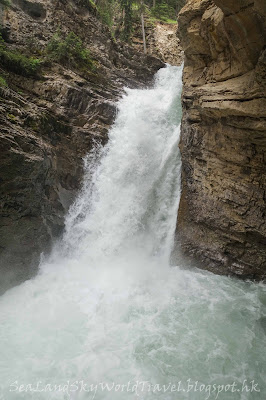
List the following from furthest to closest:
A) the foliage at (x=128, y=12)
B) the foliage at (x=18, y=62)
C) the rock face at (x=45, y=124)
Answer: the foliage at (x=128, y=12), the foliage at (x=18, y=62), the rock face at (x=45, y=124)

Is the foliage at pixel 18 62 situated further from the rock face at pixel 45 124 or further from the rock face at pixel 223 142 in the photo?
the rock face at pixel 223 142

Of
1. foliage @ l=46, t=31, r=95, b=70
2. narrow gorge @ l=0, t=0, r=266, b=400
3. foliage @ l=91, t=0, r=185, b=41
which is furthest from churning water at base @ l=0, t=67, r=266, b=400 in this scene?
foliage @ l=91, t=0, r=185, b=41

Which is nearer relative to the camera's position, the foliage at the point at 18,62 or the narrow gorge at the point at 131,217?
the narrow gorge at the point at 131,217

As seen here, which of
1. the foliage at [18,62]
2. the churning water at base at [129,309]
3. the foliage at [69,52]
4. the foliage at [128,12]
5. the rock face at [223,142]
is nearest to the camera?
the churning water at base at [129,309]

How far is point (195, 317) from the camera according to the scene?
747 centimetres

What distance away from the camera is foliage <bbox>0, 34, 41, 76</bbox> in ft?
39.7

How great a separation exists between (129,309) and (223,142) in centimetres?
637

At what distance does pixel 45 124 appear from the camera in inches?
439

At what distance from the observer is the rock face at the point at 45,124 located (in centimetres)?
916

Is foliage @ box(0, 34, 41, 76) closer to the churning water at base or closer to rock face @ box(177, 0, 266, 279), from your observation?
the churning water at base

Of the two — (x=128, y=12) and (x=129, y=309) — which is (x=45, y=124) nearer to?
(x=129, y=309)

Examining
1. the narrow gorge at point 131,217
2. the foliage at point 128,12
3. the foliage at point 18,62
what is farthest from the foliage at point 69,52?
the foliage at point 128,12

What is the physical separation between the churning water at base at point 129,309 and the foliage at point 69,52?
14.0 feet

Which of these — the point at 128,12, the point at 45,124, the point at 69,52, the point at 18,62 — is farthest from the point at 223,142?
the point at 128,12
